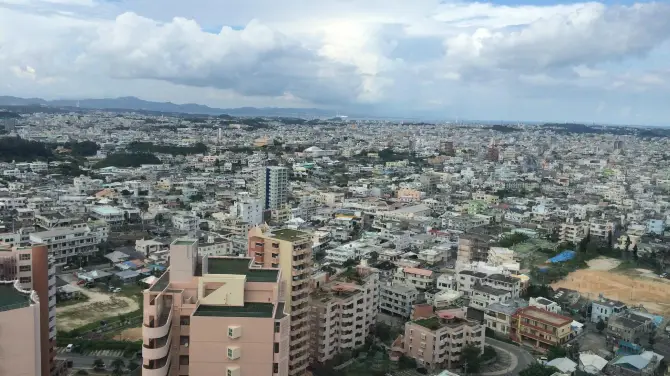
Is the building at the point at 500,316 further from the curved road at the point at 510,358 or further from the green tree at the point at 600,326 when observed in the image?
the green tree at the point at 600,326

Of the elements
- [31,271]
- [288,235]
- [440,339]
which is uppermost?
[288,235]

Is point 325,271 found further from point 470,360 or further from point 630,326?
point 630,326

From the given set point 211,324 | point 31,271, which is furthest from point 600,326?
point 31,271

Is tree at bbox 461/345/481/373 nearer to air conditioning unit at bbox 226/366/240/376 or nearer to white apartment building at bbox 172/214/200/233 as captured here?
air conditioning unit at bbox 226/366/240/376

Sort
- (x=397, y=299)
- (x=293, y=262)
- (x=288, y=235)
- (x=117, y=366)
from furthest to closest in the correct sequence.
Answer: (x=397, y=299), (x=117, y=366), (x=288, y=235), (x=293, y=262)

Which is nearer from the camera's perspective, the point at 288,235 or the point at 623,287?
the point at 288,235

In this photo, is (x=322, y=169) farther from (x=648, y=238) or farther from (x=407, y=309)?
(x=407, y=309)

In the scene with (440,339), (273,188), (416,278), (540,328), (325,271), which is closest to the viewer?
(440,339)
